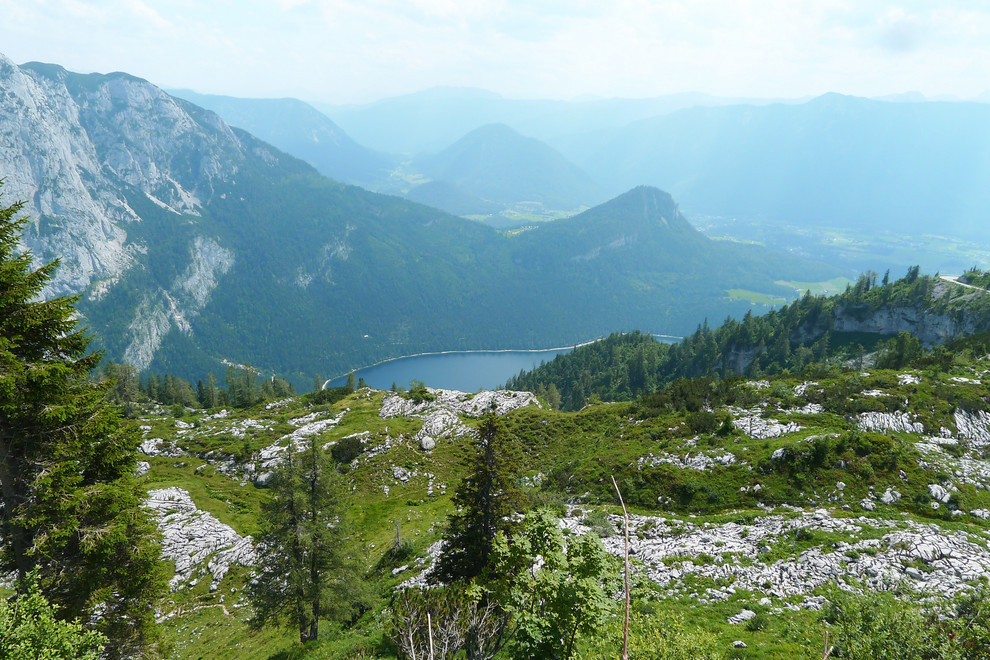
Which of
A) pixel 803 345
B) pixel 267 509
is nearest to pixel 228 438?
pixel 267 509

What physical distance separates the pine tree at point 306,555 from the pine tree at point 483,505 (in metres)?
7.80

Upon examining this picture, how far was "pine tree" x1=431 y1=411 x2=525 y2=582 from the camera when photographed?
2338 centimetres

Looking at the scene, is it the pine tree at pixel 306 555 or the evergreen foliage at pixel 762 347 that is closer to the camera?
the pine tree at pixel 306 555

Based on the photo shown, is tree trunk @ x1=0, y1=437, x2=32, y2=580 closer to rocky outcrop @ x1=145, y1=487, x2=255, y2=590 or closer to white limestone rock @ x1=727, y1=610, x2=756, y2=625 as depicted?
rocky outcrop @ x1=145, y1=487, x2=255, y2=590

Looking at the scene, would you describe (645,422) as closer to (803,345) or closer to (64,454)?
(64,454)

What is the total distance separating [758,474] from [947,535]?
39.0ft

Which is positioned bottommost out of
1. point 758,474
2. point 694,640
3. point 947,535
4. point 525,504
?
point 758,474

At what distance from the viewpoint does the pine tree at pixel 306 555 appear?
88.1 feet

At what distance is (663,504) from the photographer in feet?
122

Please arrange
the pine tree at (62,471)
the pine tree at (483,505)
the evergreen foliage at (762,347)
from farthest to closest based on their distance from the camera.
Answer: the evergreen foliage at (762,347), the pine tree at (483,505), the pine tree at (62,471)

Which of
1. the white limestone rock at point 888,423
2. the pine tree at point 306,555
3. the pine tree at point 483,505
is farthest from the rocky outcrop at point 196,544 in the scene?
the white limestone rock at point 888,423

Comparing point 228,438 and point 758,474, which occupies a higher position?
point 758,474

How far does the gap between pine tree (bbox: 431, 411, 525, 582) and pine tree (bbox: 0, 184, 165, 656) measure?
13.8 meters

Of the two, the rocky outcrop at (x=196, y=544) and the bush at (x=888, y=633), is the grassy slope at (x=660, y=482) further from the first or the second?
the bush at (x=888, y=633)
